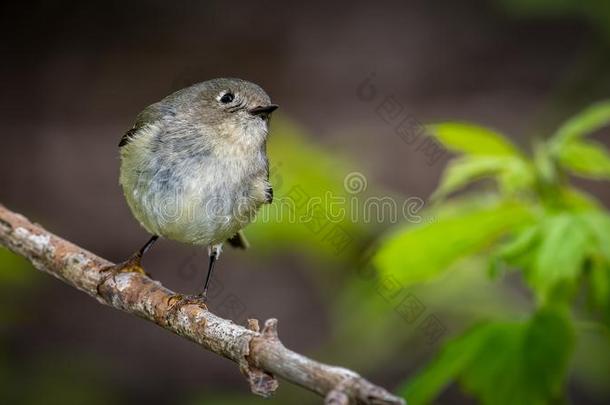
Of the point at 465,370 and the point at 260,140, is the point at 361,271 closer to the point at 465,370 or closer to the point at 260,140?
the point at 260,140

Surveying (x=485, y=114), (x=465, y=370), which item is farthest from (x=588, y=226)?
(x=485, y=114)

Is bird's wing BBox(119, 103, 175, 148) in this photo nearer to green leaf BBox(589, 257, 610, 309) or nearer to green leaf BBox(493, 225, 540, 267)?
green leaf BBox(493, 225, 540, 267)

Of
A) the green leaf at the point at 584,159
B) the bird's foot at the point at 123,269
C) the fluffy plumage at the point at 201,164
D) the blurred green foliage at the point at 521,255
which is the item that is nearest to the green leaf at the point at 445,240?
the blurred green foliage at the point at 521,255

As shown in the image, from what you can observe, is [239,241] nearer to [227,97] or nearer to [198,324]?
[227,97]

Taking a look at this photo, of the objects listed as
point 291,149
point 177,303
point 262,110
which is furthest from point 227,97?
point 177,303

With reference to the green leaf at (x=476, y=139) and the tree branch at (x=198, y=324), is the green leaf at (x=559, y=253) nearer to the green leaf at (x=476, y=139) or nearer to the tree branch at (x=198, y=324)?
the green leaf at (x=476, y=139)

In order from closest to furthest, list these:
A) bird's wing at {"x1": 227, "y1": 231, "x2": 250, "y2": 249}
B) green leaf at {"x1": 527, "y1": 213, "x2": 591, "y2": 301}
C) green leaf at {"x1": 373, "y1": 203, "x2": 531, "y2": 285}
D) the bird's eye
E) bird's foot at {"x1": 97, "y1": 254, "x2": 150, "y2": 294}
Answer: green leaf at {"x1": 527, "y1": 213, "x2": 591, "y2": 301}
green leaf at {"x1": 373, "y1": 203, "x2": 531, "y2": 285}
bird's foot at {"x1": 97, "y1": 254, "x2": 150, "y2": 294}
the bird's eye
bird's wing at {"x1": 227, "y1": 231, "x2": 250, "y2": 249}

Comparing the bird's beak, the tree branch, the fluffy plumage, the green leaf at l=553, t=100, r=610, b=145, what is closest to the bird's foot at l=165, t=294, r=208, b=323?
the tree branch
